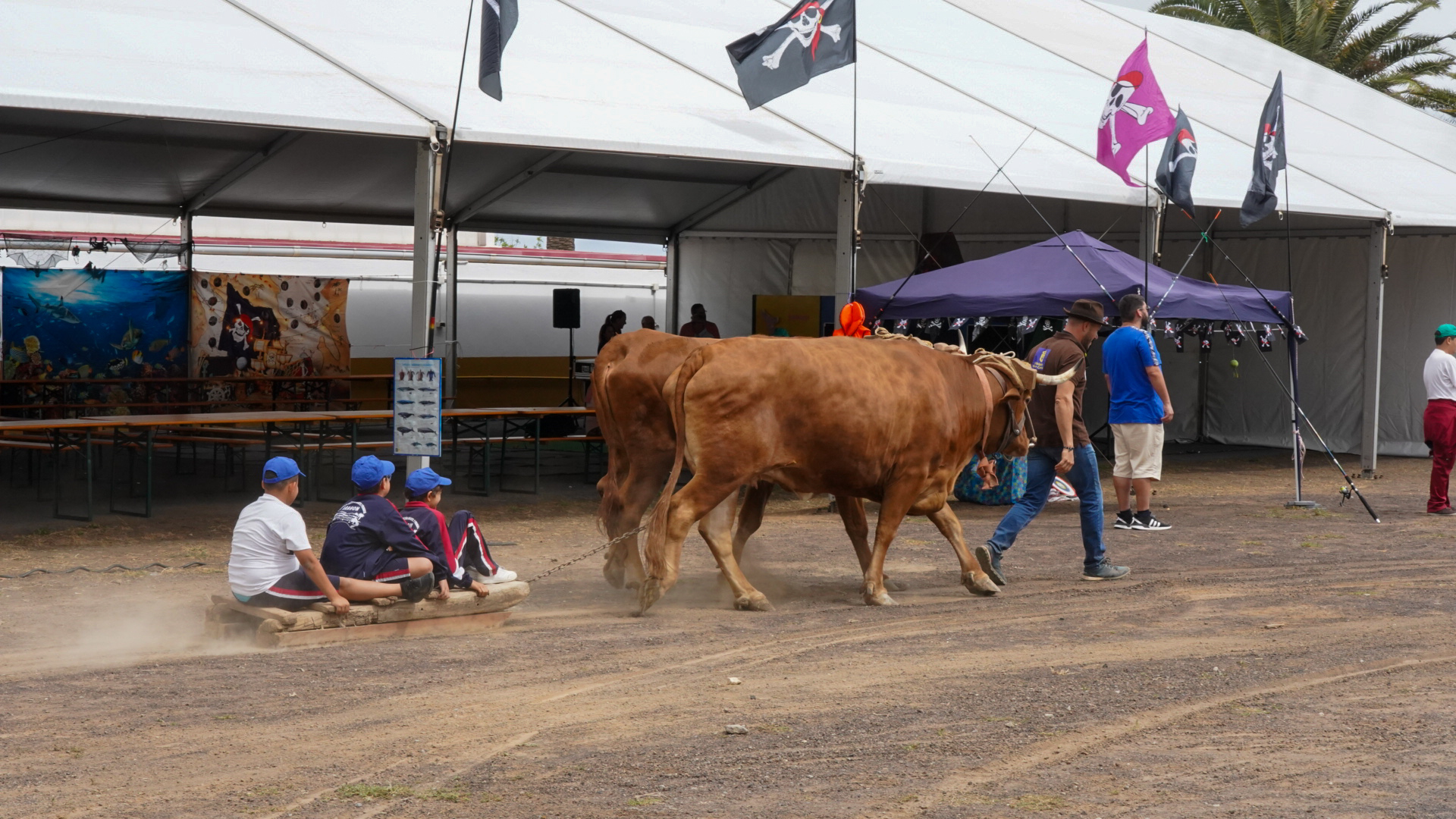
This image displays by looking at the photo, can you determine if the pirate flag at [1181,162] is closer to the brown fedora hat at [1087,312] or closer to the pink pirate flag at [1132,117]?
the pink pirate flag at [1132,117]

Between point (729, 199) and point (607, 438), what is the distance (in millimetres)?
11553

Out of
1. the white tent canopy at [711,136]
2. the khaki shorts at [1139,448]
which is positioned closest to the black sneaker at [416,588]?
the white tent canopy at [711,136]

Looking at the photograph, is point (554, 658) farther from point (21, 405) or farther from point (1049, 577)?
point (21, 405)

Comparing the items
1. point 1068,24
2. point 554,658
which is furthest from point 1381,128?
point 554,658

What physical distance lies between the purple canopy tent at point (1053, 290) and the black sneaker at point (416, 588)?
22.7ft

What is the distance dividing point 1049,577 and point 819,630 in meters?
2.55

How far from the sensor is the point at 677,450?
306 inches

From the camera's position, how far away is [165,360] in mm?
16328

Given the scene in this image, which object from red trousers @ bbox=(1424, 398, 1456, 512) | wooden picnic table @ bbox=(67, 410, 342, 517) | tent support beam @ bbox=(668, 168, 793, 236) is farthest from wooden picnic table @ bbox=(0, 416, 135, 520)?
red trousers @ bbox=(1424, 398, 1456, 512)

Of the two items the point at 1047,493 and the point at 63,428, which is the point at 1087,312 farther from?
the point at 63,428

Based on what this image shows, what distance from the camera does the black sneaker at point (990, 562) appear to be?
8.72 meters

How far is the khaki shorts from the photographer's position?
36.8 feet

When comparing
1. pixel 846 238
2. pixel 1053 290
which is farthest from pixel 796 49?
pixel 1053 290

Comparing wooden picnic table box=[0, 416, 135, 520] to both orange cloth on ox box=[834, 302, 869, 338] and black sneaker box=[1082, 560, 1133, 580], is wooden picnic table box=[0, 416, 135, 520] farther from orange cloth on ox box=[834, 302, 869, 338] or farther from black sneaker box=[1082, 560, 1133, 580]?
black sneaker box=[1082, 560, 1133, 580]
